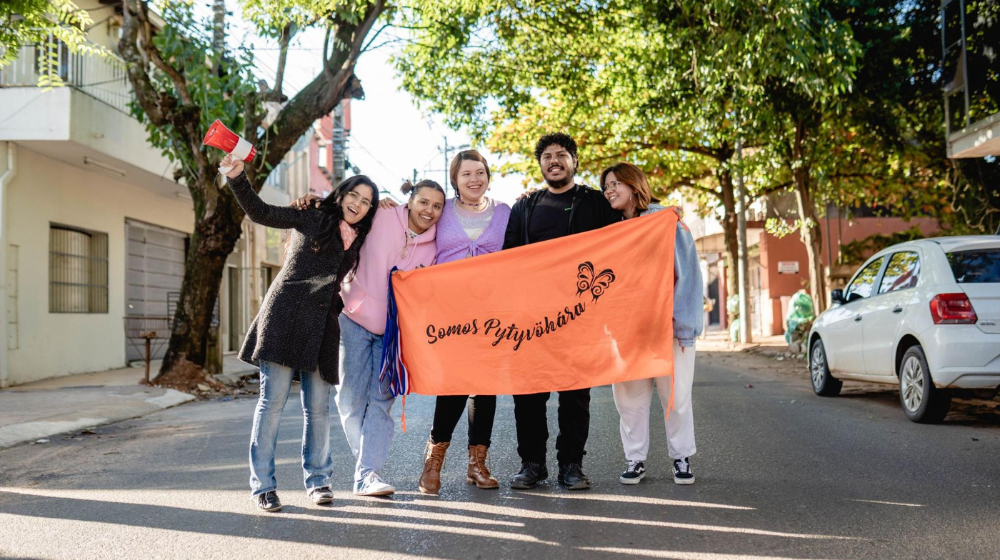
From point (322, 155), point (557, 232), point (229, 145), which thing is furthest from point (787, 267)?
point (229, 145)

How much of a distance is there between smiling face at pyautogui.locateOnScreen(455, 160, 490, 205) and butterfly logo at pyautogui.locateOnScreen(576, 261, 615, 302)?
0.74 meters

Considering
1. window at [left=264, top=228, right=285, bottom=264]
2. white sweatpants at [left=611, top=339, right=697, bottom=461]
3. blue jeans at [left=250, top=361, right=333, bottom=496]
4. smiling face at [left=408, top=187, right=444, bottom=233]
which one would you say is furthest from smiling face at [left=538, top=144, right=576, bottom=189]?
window at [left=264, top=228, right=285, bottom=264]

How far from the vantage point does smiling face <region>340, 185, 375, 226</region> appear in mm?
4930

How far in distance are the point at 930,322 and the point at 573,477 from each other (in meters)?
4.21

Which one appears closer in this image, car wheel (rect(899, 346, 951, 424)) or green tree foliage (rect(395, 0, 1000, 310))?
car wheel (rect(899, 346, 951, 424))

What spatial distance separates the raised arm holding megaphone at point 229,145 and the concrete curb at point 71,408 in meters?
4.53

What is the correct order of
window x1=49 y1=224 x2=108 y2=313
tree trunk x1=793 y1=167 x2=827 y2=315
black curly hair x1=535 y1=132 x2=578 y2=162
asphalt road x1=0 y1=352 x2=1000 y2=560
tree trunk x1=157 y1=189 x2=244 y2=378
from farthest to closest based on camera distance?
tree trunk x1=793 y1=167 x2=827 y2=315 → window x1=49 y1=224 x2=108 y2=313 → tree trunk x1=157 y1=189 x2=244 y2=378 → black curly hair x1=535 y1=132 x2=578 y2=162 → asphalt road x1=0 y1=352 x2=1000 y2=560

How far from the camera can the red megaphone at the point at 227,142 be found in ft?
14.5

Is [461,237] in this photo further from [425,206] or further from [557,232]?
[557,232]

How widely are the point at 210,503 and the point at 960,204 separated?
1561cm

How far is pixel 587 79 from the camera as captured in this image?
18359 mm

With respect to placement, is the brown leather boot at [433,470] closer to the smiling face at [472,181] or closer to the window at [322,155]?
the smiling face at [472,181]

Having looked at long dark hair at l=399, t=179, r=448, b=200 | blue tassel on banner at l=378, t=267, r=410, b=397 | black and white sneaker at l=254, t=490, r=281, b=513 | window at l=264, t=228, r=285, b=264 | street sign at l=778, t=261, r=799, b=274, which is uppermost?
window at l=264, t=228, r=285, b=264

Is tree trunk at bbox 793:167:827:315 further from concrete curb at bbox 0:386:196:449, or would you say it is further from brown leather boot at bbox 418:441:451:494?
brown leather boot at bbox 418:441:451:494
